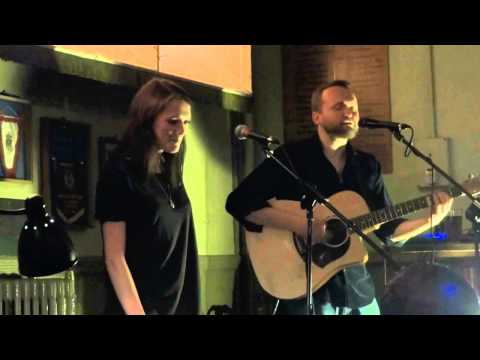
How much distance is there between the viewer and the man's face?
3736mm

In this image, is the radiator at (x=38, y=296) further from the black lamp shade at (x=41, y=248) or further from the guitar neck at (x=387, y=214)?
the black lamp shade at (x=41, y=248)

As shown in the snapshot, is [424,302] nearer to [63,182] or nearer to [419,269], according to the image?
[419,269]

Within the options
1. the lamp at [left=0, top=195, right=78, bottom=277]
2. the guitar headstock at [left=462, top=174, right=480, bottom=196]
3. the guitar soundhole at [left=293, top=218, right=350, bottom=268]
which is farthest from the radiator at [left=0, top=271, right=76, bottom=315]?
the guitar headstock at [left=462, top=174, right=480, bottom=196]

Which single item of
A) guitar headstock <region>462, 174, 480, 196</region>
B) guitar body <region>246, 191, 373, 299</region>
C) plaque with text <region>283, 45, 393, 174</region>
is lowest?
guitar body <region>246, 191, 373, 299</region>

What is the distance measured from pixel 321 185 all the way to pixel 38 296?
1.30m

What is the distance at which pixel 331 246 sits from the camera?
3.68 m

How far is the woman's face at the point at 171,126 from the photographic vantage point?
3180 millimetres

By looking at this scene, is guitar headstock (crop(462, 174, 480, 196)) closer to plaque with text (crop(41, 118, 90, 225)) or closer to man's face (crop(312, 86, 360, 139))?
man's face (crop(312, 86, 360, 139))

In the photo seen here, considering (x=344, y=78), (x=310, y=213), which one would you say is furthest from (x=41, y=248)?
(x=344, y=78)

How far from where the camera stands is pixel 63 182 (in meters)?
4.00

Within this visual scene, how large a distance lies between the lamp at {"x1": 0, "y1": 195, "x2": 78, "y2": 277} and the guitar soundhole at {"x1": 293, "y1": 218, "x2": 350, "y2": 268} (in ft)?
5.77
